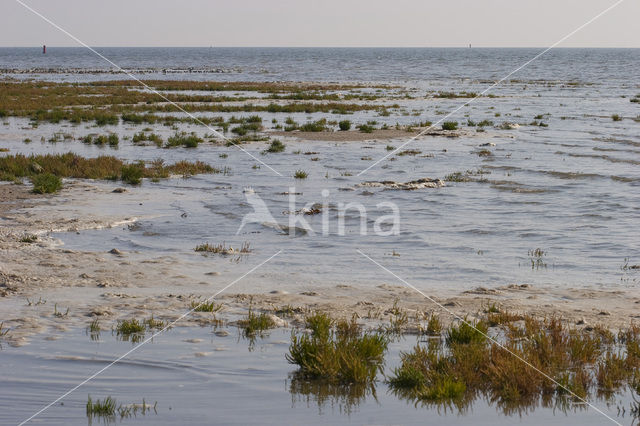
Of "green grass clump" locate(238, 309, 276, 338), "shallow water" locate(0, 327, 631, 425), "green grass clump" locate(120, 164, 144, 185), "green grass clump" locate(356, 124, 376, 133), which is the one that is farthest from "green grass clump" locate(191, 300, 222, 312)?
"green grass clump" locate(356, 124, 376, 133)

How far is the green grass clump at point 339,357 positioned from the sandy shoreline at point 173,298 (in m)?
1.16

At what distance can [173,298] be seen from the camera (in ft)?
33.9

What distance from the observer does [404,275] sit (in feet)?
40.1

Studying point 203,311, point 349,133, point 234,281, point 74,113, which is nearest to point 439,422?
point 203,311

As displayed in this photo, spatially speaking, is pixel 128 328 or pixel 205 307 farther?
pixel 205 307

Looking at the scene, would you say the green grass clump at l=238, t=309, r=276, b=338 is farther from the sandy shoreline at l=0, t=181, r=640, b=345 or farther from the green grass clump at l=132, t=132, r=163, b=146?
the green grass clump at l=132, t=132, r=163, b=146

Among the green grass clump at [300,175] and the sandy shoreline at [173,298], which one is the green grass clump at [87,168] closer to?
the green grass clump at [300,175]

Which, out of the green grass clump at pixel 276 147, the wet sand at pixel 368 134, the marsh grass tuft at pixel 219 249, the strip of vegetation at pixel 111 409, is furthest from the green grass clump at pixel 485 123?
the strip of vegetation at pixel 111 409

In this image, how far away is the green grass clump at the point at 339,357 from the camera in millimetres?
7516

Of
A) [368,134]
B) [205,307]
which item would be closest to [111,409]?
[205,307]

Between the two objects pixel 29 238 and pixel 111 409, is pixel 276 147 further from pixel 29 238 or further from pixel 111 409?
pixel 111 409

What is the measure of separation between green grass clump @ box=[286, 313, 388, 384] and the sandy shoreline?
3.81 feet

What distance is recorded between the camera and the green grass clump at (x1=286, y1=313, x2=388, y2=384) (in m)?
7.52

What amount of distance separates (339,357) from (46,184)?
13.9m
